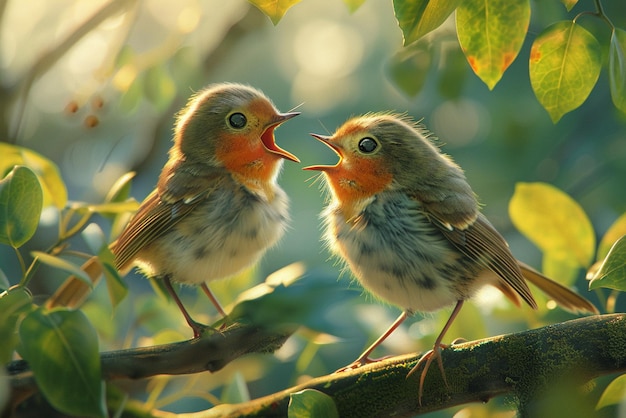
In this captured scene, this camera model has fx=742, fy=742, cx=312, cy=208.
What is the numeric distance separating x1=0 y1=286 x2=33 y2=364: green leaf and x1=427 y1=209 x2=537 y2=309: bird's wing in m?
0.63

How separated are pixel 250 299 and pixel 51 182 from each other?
35cm

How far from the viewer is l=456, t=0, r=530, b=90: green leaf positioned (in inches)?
28.2

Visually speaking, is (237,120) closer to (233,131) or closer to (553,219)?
(233,131)

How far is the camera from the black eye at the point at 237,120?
1.24 metres

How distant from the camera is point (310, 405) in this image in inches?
31.0

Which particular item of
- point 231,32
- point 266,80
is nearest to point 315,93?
point 266,80

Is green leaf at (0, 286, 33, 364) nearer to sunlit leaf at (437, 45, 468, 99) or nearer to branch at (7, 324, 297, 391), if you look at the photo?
branch at (7, 324, 297, 391)

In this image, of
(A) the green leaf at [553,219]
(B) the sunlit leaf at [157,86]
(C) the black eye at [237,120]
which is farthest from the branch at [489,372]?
(B) the sunlit leaf at [157,86]

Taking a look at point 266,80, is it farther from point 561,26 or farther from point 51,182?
point 561,26

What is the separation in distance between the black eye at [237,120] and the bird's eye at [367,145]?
0.21 meters

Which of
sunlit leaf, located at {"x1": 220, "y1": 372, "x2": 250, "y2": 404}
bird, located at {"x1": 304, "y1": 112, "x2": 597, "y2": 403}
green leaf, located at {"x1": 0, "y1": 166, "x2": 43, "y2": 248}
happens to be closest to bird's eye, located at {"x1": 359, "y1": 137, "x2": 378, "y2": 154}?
bird, located at {"x1": 304, "y1": 112, "x2": 597, "y2": 403}

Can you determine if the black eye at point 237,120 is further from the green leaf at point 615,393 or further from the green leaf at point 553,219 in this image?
the green leaf at point 615,393

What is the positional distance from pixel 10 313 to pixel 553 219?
0.76 m

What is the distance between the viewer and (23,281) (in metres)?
0.75
